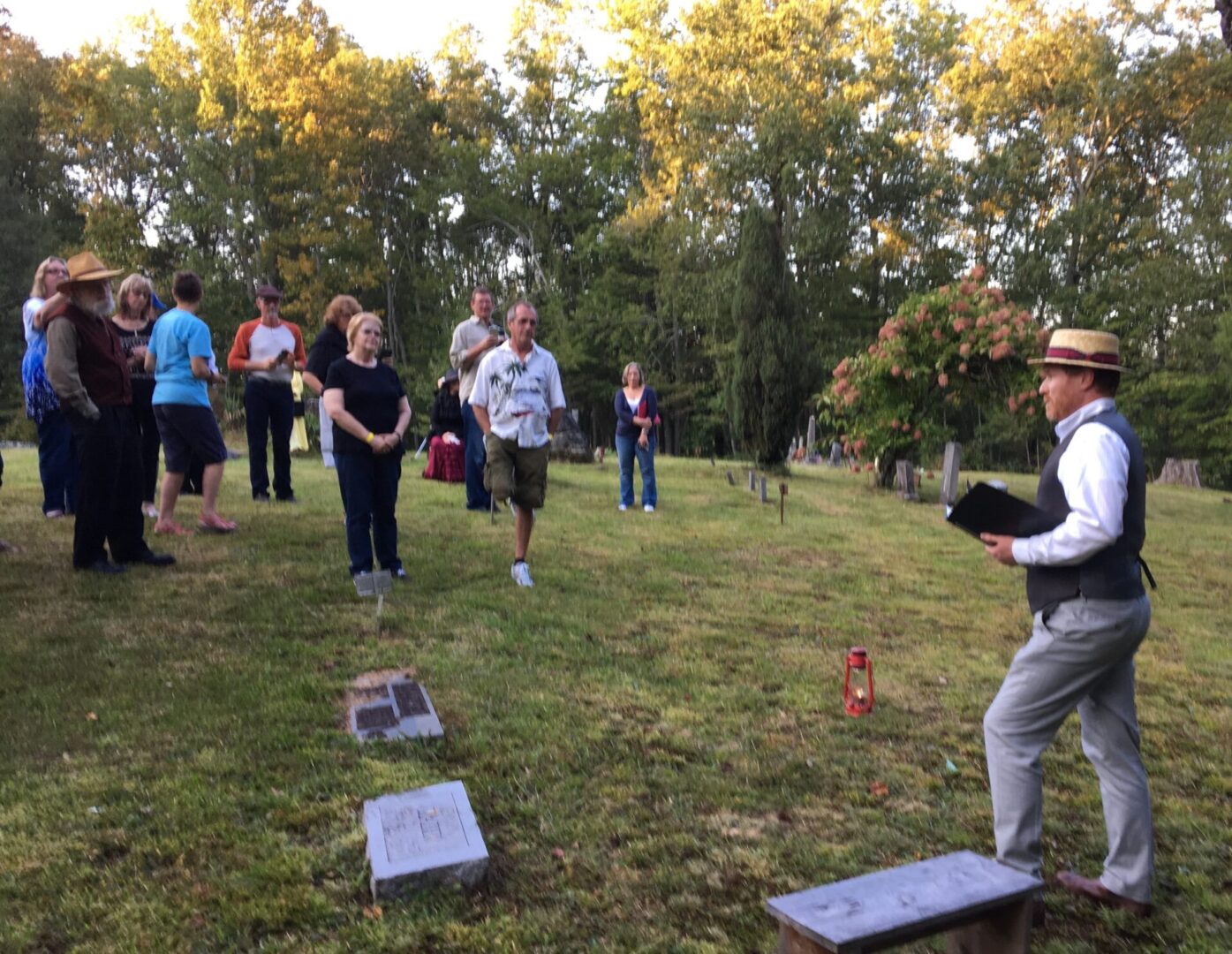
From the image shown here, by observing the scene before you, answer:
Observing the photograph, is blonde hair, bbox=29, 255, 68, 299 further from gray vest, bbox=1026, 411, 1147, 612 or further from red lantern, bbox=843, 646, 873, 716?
gray vest, bbox=1026, 411, 1147, 612

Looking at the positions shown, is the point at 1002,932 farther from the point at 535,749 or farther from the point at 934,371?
the point at 934,371

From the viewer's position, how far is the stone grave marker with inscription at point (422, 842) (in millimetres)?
3018

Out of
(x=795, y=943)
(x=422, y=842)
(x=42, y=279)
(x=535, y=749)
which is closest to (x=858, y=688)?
(x=535, y=749)

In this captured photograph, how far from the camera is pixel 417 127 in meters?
36.9

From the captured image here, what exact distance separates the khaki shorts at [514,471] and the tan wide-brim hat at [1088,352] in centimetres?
422

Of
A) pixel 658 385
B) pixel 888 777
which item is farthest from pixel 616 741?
pixel 658 385

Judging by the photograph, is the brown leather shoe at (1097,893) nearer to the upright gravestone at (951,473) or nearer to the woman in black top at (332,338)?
the woman in black top at (332,338)

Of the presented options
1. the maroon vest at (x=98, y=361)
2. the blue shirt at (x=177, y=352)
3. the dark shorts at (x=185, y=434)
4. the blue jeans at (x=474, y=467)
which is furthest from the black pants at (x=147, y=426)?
the blue jeans at (x=474, y=467)

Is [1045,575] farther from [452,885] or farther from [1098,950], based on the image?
[452,885]

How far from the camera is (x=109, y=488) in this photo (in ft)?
20.4

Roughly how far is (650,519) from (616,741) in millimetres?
6478

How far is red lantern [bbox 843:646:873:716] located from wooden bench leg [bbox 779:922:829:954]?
2.46 m

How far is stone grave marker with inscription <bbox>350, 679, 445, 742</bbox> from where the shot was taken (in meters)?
4.21

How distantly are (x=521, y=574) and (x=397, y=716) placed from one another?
2.70m
